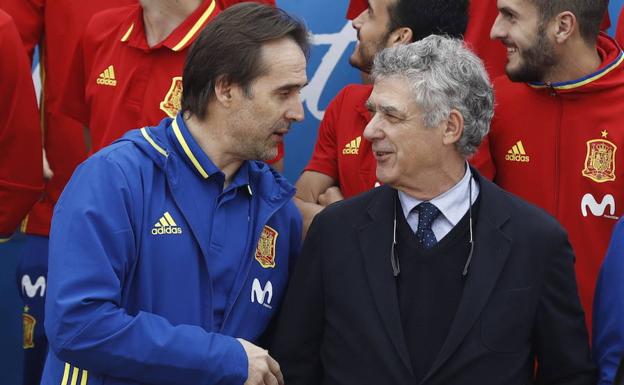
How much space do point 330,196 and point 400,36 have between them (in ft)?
2.07

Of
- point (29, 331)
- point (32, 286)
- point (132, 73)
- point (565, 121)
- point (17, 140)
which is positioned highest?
point (132, 73)

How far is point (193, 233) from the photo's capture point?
3.58 m

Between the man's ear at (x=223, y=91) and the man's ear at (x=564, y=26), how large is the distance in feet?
4.43

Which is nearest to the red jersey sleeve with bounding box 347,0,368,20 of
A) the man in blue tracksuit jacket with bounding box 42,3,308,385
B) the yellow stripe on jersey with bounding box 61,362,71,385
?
the man in blue tracksuit jacket with bounding box 42,3,308,385

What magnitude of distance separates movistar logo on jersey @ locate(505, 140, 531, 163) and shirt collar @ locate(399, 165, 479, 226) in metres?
0.71

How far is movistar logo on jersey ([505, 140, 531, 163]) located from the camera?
443 centimetres

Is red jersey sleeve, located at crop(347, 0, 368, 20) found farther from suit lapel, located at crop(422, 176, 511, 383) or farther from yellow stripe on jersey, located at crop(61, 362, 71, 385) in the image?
yellow stripe on jersey, located at crop(61, 362, 71, 385)

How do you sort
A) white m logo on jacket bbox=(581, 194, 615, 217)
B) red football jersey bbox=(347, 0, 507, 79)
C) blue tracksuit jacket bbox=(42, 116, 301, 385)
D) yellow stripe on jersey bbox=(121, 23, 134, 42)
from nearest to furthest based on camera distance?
blue tracksuit jacket bbox=(42, 116, 301, 385) → white m logo on jacket bbox=(581, 194, 615, 217) → yellow stripe on jersey bbox=(121, 23, 134, 42) → red football jersey bbox=(347, 0, 507, 79)

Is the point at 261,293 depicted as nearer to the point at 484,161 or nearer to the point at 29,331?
the point at 484,161

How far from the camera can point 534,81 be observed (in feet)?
14.6

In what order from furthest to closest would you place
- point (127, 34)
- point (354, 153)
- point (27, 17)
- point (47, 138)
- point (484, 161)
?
point (47, 138)
point (27, 17)
point (127, 34)
point (354, 153)
point (484, 161)

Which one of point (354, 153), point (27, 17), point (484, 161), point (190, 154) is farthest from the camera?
point (27, 17)

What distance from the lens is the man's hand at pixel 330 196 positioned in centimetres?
446

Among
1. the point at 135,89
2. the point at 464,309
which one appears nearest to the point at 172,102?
the point at 135,89
